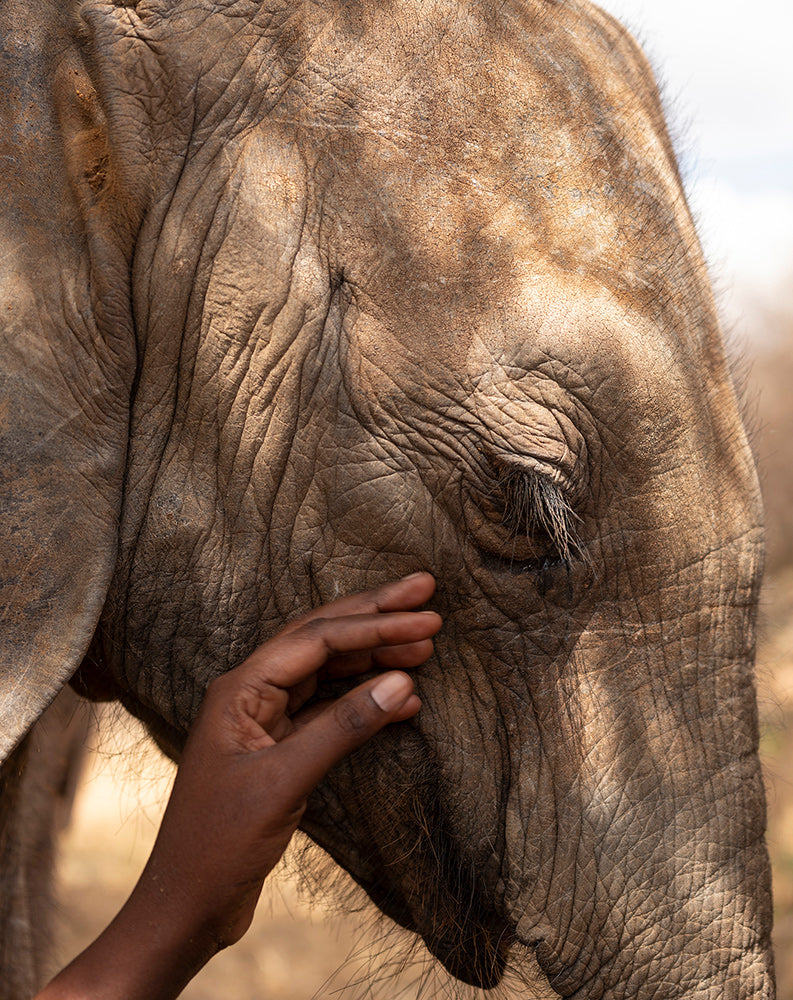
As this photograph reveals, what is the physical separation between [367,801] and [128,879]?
4.87 meters

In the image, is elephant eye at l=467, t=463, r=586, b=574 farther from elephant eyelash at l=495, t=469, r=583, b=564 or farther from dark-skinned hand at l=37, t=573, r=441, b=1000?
dark-skinned hand at l=37, t=573, r=441, b=1000

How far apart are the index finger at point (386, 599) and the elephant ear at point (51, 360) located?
36 cm

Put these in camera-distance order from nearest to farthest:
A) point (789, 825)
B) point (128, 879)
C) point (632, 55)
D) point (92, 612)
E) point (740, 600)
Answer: point (92, 612) < point (740, 600) < point (632, 55) < point (789, 825) < point (128, 879)

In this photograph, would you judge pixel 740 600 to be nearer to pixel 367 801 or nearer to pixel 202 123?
pixel 367 801

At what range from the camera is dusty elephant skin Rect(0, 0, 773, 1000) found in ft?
5.73

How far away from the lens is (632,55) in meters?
2.11

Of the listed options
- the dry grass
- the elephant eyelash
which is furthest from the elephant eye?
the dry grass

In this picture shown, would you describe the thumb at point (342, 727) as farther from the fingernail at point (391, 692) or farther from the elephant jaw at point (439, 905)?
the elephant jaw at point (439, 905)

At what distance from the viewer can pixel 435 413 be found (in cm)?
178

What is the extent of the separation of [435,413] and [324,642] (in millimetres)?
398

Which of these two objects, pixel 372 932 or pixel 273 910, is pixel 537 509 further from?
pixel 273 910

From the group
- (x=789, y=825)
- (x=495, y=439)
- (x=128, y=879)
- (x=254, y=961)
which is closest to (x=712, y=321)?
(x=495, y=439)

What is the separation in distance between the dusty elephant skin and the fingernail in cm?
11

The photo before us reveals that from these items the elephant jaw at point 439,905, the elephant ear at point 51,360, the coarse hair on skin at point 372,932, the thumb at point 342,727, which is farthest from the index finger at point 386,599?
the coarse hair on skin at point 372,932
